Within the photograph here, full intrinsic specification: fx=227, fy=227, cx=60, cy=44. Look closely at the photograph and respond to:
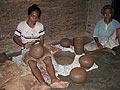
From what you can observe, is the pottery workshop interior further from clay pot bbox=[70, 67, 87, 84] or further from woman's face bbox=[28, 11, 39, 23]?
woman's face bbox=[28, 11, 39, 23]

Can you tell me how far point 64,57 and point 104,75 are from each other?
2.88ft

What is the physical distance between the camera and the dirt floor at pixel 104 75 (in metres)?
3.97

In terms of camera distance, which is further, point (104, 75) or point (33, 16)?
point (104, 75)

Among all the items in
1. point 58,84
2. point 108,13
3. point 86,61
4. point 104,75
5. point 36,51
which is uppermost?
point 108,13

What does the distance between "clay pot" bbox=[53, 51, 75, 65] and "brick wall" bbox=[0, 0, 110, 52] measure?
152 centimetres

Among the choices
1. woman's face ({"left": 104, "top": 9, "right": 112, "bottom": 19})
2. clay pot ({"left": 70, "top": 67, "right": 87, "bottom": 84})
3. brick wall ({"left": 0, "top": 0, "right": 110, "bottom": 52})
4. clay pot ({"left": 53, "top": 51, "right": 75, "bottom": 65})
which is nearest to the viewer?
clay pot ({"left": 70, "top": 67, "right": 87, "bottom": 84})

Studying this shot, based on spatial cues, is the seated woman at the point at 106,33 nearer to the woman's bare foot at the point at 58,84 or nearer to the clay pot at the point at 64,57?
the clay pot at the point at 64,57

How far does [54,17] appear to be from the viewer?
6.48 m

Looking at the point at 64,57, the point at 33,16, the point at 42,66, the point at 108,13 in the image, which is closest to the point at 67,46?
the point at 64,57

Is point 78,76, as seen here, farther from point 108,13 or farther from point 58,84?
point 108,13

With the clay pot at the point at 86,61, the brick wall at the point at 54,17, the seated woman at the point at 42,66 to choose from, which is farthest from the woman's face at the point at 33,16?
the brick wall at the point at 54,17

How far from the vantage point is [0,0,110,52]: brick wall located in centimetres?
560

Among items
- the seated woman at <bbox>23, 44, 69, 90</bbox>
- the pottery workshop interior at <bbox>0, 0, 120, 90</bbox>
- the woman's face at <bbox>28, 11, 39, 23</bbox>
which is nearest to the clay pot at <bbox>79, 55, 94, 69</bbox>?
the pottery workshop interior at <bbox>0, 0, 120, 90</bbox>

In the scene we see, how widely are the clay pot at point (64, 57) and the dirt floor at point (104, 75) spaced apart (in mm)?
412
